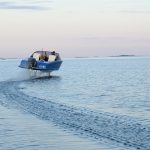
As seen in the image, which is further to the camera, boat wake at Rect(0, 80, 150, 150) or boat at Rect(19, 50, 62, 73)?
boat at Rect(19, 50, 62, 73)

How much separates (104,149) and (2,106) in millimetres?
13333

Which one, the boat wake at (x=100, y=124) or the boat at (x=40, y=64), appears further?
the boat at (x=40, y=64)

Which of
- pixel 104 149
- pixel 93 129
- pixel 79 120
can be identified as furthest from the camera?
pixel 79 120

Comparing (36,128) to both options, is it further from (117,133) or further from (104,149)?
(104,149)

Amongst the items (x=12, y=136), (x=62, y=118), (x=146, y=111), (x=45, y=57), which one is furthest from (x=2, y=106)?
(x=45, y=57)

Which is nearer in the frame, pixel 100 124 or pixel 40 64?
pixel 100 124

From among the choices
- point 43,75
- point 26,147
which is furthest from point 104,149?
point 43,75

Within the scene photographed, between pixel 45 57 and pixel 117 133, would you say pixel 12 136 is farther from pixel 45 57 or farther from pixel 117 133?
pixel 45 57

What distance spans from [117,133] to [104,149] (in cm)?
306

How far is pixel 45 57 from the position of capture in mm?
67625

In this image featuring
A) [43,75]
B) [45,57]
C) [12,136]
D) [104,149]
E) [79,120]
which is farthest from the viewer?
[43,75]

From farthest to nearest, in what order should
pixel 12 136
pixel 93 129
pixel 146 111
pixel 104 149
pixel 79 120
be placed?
pixel 146 111
pixel 79 120
pixel 93 129
pixel 12 136
pixel 104 149

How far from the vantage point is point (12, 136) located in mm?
17609

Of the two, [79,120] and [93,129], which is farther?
[79,120]
